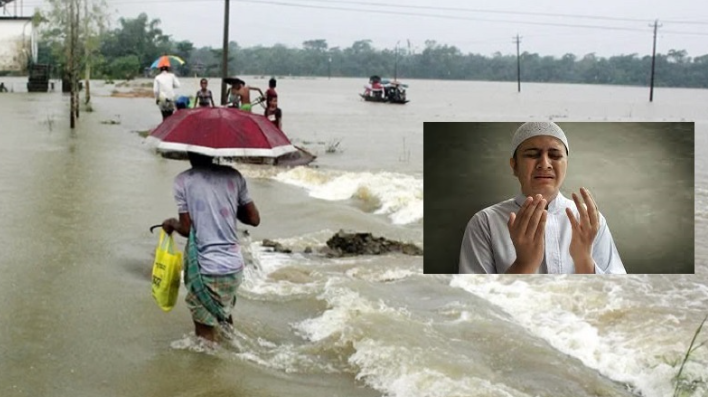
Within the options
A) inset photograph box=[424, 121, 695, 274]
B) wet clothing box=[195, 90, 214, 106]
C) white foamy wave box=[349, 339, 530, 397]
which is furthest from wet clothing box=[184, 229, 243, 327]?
wet clothing box=[195, 90, 214, 106]

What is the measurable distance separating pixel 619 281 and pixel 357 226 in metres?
3.57

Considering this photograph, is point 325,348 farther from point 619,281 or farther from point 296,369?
point 619,281

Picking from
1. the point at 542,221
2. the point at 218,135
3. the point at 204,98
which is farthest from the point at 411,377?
the point at 204,98

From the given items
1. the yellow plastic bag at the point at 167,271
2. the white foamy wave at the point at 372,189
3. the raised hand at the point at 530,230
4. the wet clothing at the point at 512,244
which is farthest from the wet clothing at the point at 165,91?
the raised hand at the point at 530,230

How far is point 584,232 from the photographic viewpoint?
2945 millimetres

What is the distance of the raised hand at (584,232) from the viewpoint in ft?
9.59

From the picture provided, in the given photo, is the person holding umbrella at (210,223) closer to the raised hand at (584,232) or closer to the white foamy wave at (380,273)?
the raised hand at (584,232)

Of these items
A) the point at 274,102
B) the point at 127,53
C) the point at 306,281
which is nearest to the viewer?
the point at 306,281

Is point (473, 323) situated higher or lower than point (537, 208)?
lower

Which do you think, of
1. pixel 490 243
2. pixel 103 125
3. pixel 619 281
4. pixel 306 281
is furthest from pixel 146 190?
pixel 103 125

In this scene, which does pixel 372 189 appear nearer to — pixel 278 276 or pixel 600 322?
pixel 278 276

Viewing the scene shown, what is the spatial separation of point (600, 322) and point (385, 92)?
41803 mm

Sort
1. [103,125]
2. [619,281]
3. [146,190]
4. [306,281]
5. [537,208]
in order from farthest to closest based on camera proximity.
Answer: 1. [103,125]
2. [146,190]
3. [619,281]
4. [306,281]
5. [537,208]

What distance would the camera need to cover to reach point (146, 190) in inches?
488
